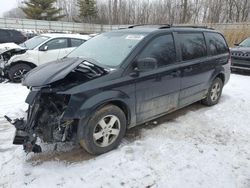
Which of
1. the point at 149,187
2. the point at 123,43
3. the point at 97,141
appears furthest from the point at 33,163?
the point at 123,43

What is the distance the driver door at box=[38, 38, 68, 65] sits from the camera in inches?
324

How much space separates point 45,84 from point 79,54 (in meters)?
1.41

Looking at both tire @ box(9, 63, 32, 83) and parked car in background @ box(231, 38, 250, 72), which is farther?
parked car in background @ box(231, 38, 250, 72)

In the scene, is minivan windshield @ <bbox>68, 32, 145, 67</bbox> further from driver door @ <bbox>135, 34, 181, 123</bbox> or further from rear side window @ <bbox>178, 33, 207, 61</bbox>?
rear side window @ <bbox>178, 33, 207, 61</bbox>

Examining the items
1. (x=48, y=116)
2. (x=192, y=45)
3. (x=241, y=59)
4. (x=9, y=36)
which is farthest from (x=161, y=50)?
(x=9, y=36)

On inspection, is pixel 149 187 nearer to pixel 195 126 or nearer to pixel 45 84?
pixel 45 84

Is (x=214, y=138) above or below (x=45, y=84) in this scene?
below

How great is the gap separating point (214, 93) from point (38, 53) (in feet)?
18.1

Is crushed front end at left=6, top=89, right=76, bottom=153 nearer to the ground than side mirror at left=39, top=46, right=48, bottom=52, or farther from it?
nearer to the ground

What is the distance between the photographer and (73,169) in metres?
3.29

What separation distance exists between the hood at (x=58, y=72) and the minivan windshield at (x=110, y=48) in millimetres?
341

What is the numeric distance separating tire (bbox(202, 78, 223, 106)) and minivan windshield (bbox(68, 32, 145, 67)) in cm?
250

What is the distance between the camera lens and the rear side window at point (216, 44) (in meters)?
5.49

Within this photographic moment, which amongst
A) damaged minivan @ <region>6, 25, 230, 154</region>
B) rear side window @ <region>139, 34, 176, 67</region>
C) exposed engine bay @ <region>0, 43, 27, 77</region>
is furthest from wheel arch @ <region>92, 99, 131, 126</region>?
exposed engine bay @ <region>0, 43, 27, 77</region>
